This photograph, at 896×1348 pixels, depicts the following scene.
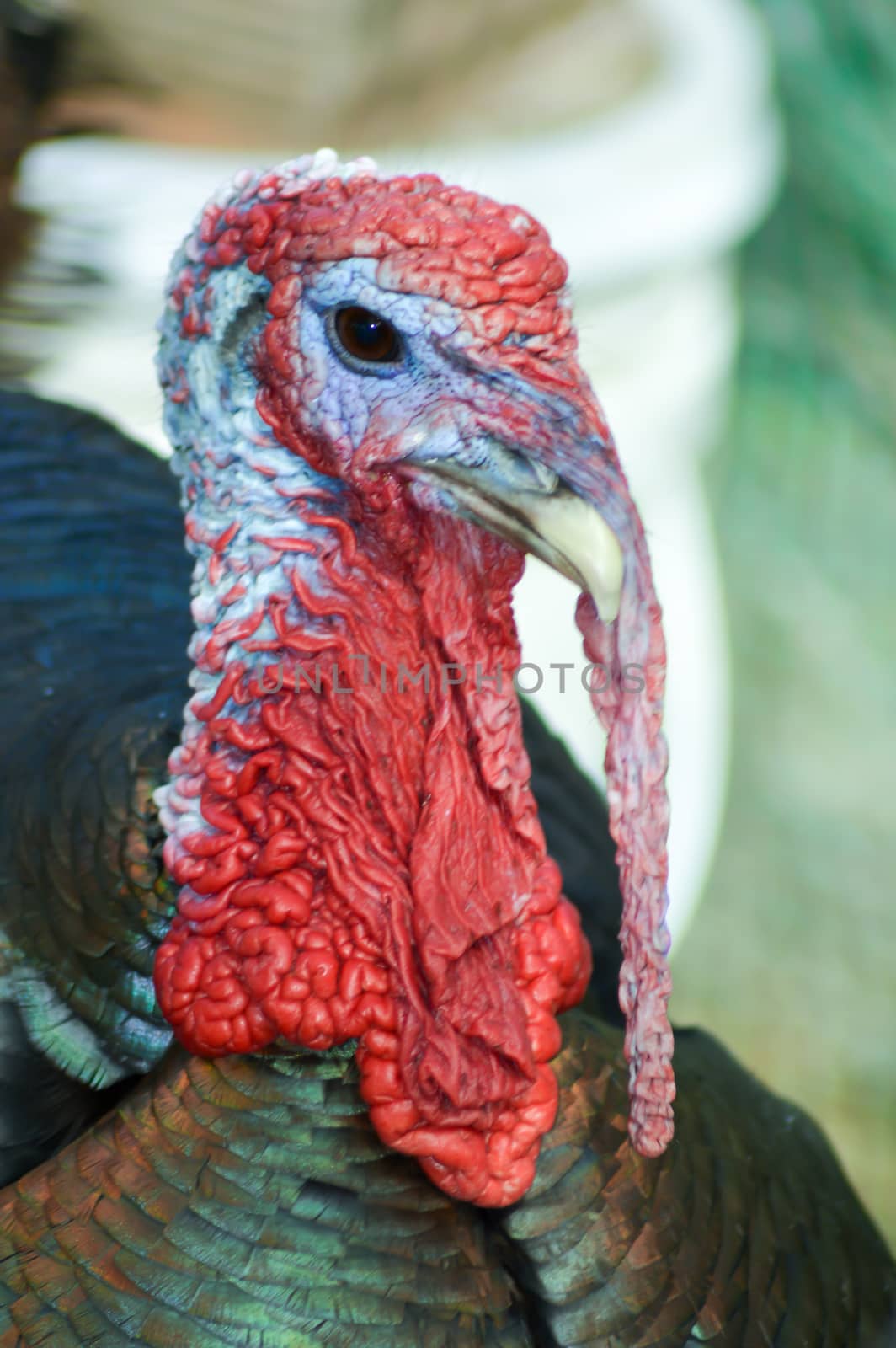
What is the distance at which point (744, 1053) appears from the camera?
92.8 inches

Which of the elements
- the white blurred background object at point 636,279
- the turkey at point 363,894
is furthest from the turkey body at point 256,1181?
the white blurred background object at point 636,279

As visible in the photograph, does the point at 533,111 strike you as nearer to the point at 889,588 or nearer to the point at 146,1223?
the point at 889,588

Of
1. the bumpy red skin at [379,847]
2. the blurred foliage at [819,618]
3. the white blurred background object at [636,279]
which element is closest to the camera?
the bumpy red skin at [379,847]

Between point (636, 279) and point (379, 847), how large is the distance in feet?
4.85

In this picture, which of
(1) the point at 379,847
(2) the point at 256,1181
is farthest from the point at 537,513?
(2) the point at 256,1181

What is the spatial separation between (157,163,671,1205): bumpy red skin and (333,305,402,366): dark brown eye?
0.11 ft

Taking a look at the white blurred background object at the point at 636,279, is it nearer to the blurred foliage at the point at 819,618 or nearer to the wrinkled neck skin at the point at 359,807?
the blurred foliage at the point at 819,618

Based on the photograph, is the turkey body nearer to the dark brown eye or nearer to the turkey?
the turkey

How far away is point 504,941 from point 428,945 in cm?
7

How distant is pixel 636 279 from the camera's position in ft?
7.43

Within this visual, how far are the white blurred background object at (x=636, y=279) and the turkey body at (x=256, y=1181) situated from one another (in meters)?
0.88

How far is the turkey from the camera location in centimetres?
89

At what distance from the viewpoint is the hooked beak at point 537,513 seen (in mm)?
855

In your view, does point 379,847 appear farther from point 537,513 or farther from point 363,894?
point 537,513
